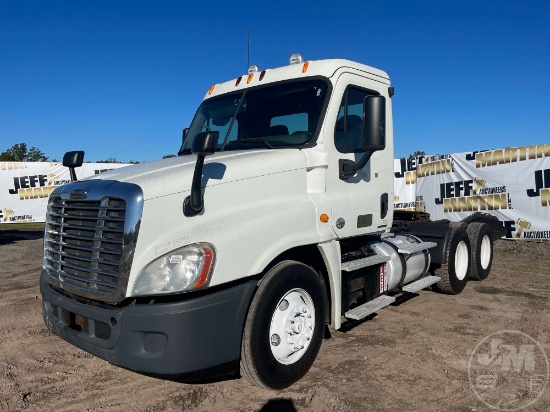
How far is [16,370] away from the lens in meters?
4.16

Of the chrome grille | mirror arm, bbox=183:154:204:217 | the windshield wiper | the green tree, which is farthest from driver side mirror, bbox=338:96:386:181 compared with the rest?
the green tree

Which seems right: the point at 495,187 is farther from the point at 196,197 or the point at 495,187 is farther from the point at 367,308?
the point at 196,197

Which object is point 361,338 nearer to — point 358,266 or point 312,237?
point 358,266

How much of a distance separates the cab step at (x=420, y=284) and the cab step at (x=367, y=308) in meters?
0.86

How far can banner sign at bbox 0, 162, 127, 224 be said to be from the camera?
2117 cm

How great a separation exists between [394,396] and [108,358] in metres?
2.24

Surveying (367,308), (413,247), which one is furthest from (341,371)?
(413,247)

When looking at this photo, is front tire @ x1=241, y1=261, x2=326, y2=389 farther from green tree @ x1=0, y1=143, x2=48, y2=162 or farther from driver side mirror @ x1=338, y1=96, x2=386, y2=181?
green tree @ x1=0, y1=143, x2=48, y2=162

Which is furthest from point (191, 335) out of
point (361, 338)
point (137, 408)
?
point (361, 338)

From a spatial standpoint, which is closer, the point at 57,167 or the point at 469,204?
the point at 469,204

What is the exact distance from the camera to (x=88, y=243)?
10.7 feet

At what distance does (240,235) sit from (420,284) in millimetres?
3703

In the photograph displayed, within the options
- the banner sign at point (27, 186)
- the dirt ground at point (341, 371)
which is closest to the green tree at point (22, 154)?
the banner sign at point (27, 186)

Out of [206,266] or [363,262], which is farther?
[363,262]
